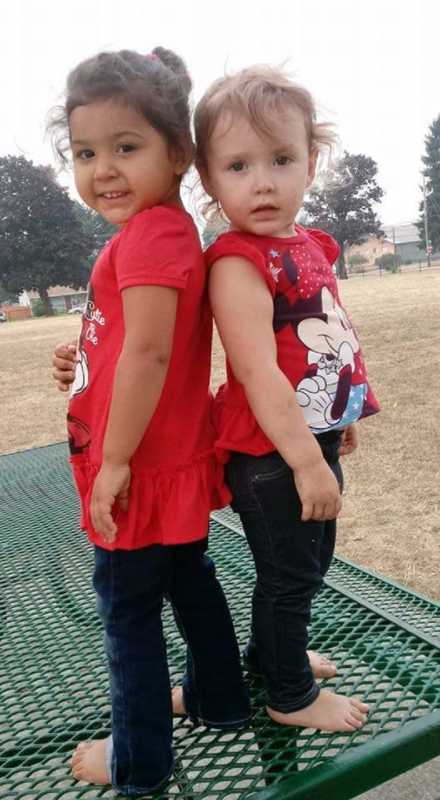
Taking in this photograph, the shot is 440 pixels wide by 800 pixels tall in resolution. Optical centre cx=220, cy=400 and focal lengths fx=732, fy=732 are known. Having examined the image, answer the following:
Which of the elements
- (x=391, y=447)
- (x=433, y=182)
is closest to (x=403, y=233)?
(x=433, y=182)

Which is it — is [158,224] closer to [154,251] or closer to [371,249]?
[154,251]

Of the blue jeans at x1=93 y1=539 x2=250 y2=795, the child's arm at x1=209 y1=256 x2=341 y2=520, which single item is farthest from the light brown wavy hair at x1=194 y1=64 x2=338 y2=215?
the blue jeans at x1=93 y1=539 x2=250 y2=795

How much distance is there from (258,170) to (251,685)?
3.57ft

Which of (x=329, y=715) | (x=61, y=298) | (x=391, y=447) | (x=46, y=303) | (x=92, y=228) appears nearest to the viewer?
(x=329, y=715)

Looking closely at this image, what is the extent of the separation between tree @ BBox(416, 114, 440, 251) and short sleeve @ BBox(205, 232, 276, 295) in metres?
65.3

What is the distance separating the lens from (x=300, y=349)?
52.8 inches

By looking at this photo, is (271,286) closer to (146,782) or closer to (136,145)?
(136,145)

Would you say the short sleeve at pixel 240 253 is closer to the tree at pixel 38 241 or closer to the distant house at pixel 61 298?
the tree at pixel 38 241

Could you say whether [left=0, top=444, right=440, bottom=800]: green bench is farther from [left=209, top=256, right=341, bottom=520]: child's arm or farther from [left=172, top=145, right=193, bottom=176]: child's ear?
[left=172, top=145, right=193, bottom=176]: child's ear

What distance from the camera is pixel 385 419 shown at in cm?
540

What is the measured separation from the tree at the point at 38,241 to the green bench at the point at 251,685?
4900cm

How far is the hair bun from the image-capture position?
4.34 feet

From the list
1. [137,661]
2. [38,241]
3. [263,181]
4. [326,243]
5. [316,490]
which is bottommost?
[137,661]

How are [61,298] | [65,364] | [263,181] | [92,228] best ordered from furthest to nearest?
[61,298]
[92,228]
[65,364]
[263,181]
